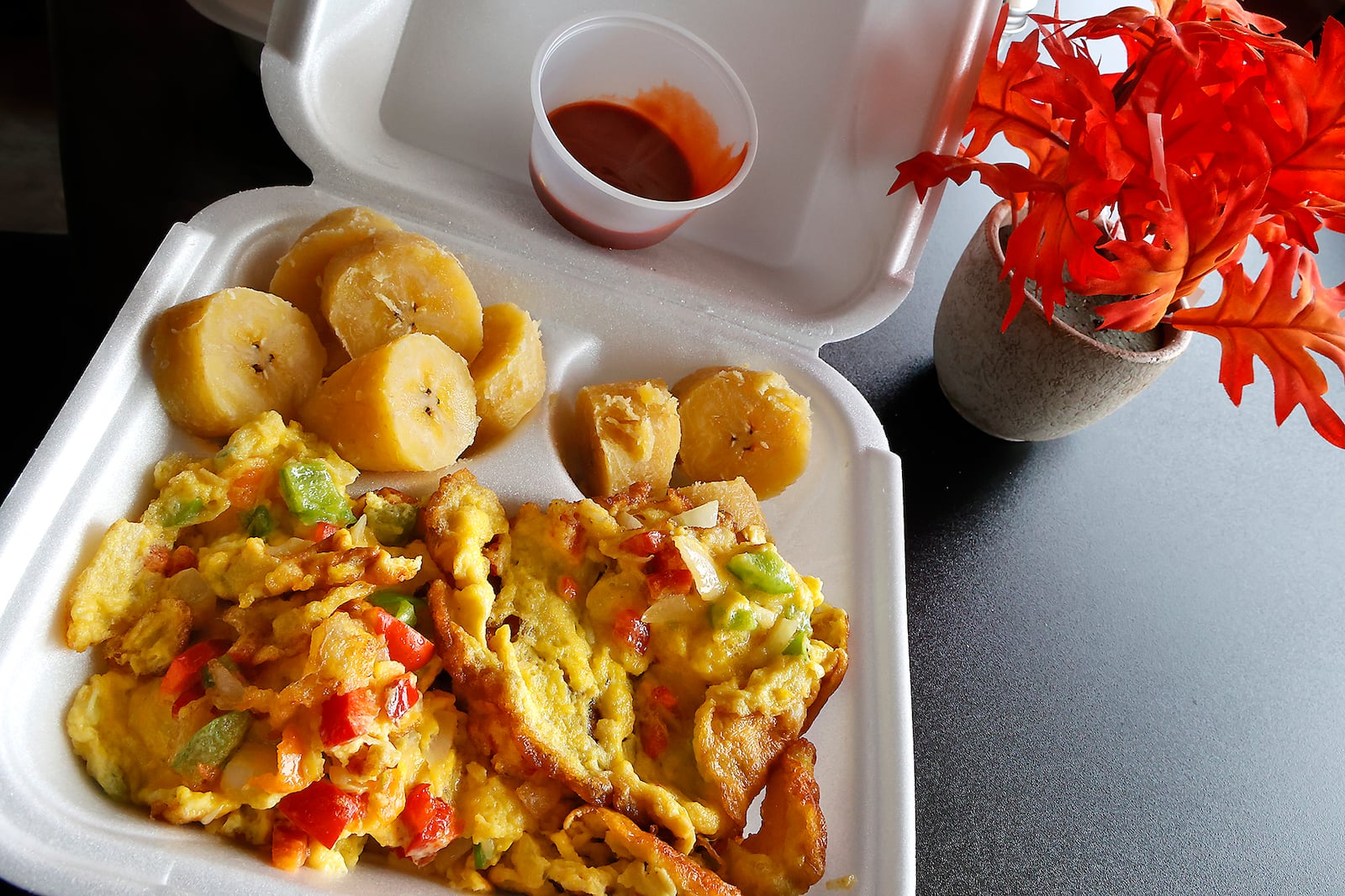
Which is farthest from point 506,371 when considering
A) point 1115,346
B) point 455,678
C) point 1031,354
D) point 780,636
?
point 1115,346

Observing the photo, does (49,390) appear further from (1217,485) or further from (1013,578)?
(1217,485)

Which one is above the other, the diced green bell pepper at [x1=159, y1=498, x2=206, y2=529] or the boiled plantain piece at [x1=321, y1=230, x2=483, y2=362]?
the boiled plantain piece at [x1=321, y1=230, x2=483, y2=362]

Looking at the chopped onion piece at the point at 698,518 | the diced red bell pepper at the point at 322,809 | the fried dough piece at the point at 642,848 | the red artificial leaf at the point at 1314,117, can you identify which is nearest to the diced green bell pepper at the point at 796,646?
the chopped onion piece at the point at 698,518

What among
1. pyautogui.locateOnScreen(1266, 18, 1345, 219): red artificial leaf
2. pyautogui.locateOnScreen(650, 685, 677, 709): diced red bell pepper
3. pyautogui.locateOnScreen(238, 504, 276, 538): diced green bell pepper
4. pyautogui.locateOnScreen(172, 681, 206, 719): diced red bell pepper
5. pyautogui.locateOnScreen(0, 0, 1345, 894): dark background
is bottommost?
pyautogui.locateOnScreen(0, 0, 1345, 894): dark background

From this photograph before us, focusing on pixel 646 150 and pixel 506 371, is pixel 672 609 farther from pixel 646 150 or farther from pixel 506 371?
pixel 646 150

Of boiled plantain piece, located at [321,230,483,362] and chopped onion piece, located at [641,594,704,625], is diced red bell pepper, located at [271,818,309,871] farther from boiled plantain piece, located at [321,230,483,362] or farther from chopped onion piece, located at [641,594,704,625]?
boiled plantain piece, located at [321,230,483,362]

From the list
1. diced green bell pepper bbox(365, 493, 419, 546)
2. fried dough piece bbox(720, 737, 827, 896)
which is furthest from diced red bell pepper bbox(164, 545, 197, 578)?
fried dough piece bbox(720, 737, 827, 896)
